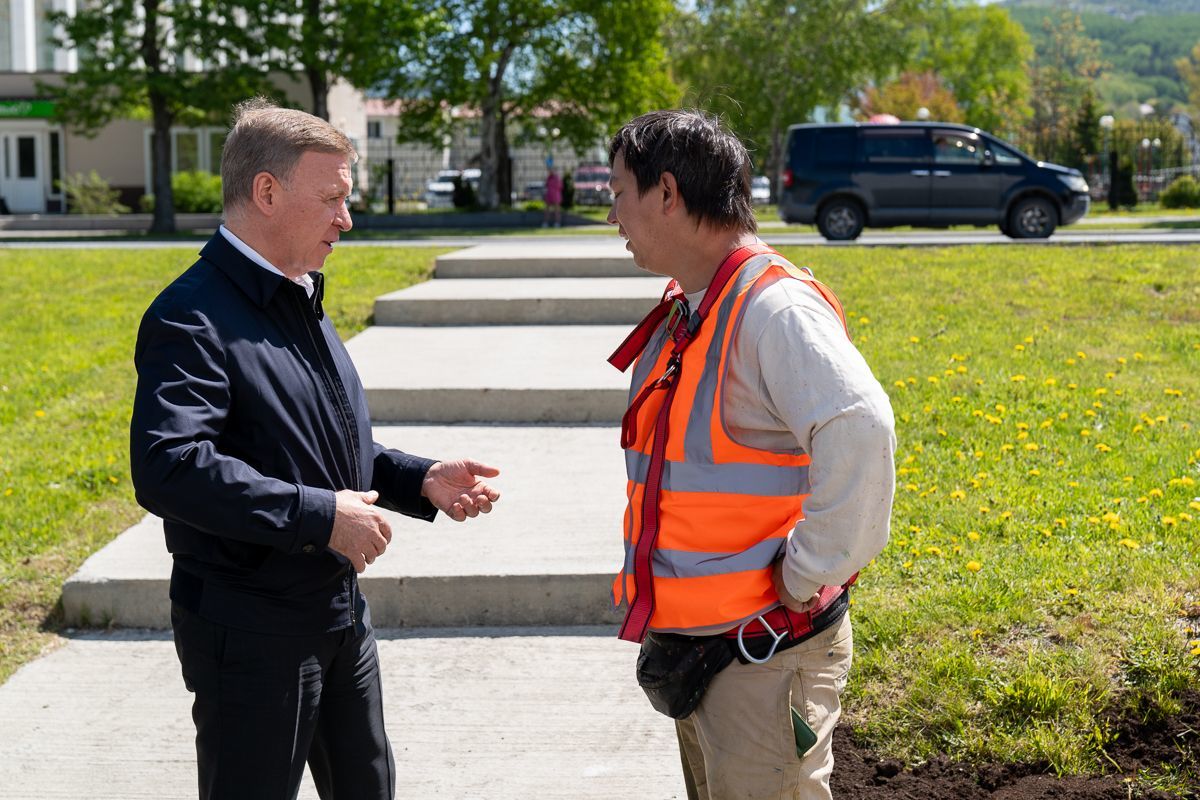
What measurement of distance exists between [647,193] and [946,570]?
9.20 ft

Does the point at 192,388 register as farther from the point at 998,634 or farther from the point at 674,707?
the point at 998,634

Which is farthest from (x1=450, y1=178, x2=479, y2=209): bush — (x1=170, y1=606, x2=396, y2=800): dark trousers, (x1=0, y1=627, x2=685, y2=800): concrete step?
(x1=170, y1=606, x2=396, y2=800): dark trousers

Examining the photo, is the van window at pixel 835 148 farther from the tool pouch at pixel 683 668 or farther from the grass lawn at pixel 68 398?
the tool pouch at pixel 683 668

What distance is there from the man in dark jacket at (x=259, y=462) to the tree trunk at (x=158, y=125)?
27.8 m

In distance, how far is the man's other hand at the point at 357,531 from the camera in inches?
94.3

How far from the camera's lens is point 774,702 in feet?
7.84

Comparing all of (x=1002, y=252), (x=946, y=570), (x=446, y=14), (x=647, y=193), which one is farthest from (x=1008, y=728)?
(x=446, y=14)

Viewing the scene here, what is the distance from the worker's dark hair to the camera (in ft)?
7.75

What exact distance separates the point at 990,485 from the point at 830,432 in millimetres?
3772

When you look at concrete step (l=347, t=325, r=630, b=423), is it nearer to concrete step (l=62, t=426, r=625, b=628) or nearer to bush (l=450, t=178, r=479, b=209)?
concrete step (l=62, t=426, r=625, b=628)

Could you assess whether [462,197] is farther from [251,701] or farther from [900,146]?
[251,701]

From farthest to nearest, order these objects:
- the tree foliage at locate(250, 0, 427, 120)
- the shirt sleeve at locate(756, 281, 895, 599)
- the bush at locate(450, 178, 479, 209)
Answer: the bush at locate(450, 178, 479, 209) < the tree foliage at locate(250, 0, 427, 120) < the shirt sleeve at locate(756, 281, 895, 599)

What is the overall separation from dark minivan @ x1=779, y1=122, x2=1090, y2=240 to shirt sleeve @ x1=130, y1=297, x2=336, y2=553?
1682cm

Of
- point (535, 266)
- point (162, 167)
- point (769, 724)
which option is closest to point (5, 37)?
point (162, 167)
